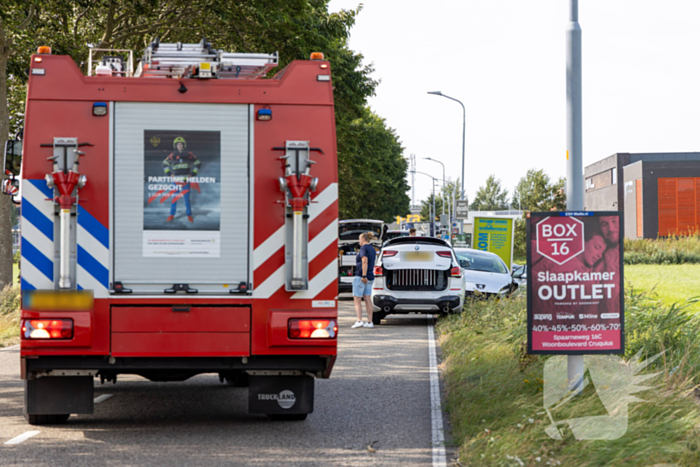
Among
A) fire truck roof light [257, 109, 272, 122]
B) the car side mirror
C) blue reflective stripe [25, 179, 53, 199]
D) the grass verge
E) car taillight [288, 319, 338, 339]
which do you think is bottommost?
the grass verge

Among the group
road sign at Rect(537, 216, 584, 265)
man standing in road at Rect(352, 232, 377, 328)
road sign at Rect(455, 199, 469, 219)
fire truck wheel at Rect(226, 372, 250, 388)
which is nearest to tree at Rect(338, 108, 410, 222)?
road sign at Rect(455, 199, 469, 219)

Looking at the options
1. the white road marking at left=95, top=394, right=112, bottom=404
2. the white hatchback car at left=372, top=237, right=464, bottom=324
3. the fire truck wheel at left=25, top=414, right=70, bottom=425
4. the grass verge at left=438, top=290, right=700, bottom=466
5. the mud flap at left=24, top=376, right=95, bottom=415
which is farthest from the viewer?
the white hatchback car at left=372, top=237, right=464, bottom=324

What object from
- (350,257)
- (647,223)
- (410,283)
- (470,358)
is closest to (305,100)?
(470,358)

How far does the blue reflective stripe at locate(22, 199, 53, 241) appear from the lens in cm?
615

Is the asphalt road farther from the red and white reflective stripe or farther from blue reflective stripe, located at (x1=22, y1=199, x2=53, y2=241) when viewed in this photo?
blue reflective stripe, located at (x1=22, y1=199, x2=53, y2=241)

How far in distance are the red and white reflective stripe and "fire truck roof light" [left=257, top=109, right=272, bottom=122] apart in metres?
0.72

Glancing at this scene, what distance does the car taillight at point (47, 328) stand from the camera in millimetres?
6164

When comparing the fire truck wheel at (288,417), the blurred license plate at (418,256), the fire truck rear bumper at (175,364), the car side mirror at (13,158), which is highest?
the car side mirror at (13,158)

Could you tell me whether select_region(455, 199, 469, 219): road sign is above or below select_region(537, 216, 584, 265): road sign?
above

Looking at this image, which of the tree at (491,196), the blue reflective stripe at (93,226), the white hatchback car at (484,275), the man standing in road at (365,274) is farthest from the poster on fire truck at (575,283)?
the tree at (491,196)

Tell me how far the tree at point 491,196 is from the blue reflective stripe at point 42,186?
13215 centimetres

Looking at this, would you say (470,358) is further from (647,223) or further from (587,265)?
(647,223)

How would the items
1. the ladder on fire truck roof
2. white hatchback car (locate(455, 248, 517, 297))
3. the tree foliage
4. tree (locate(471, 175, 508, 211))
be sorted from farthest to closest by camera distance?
tree (locate(471, 175, 508, 211)), white hatchback car (locate(455, 248, 517, 297)), the tree foliage, the ladder on fire truck roof

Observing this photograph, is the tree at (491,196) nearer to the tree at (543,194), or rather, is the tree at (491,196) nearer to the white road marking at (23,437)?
the tree at (543,194)
